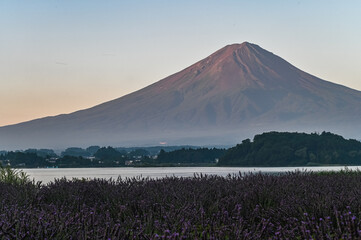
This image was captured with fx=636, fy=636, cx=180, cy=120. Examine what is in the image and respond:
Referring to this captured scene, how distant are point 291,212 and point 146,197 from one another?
3.04m

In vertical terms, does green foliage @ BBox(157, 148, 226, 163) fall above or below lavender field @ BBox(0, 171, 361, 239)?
above

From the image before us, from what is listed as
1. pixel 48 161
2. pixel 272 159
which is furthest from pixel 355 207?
pixel 48 161

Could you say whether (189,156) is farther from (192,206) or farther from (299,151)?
(192,206)

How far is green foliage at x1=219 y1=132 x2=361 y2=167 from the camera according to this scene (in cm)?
9550

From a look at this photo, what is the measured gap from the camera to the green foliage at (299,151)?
95.5 meters

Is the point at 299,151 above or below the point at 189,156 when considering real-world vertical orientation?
below

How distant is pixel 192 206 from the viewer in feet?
32.7

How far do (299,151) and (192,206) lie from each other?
88669mm

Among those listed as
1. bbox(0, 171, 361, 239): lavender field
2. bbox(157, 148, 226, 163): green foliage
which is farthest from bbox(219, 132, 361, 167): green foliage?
bbox(0, 171, 361, 239): lavender field

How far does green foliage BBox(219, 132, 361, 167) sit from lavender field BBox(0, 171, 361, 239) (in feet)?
272

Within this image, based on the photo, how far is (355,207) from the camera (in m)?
9.48

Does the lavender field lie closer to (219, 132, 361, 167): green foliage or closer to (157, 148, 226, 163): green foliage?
(219, 132, 361, 167): green foliage

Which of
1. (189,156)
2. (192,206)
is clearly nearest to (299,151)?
(189,156)

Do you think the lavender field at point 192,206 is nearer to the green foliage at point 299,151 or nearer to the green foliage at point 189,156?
the green foliage at point 299,151
